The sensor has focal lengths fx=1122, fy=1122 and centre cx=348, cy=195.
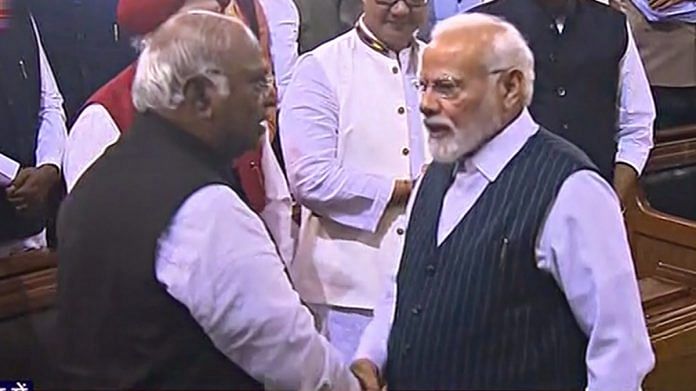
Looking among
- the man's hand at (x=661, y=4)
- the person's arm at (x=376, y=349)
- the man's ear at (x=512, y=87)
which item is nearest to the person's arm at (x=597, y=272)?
the man's ear at (x=512, y=87)

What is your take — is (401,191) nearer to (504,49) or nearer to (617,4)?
(504,49)

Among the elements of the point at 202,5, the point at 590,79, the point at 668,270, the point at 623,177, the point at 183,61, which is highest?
the point at 183,61

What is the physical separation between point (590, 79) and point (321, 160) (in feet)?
1.86

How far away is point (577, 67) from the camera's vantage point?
205 cm

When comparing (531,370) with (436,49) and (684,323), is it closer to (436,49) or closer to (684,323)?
(436,49)

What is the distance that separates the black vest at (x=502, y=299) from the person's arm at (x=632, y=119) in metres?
0.85

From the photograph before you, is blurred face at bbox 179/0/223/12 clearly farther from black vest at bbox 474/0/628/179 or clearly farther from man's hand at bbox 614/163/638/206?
man's hand at bbox 614/163/638/206

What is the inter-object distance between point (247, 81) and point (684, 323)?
148 centimetres

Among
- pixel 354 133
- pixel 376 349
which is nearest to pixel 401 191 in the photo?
pixel 354 133

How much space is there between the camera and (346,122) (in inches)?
72.8

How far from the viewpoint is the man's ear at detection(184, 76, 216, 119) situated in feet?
4.03

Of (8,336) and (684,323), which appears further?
(684,323)

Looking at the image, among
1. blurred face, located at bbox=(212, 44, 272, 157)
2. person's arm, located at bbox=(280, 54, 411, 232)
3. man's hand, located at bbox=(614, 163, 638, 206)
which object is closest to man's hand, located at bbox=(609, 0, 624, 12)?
man's hand, located at bbox=(614, 163, 638, 206)

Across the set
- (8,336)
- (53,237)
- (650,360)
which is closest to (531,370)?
(650,360)
